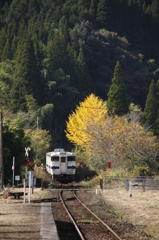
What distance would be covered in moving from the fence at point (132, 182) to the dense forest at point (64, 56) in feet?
35.3

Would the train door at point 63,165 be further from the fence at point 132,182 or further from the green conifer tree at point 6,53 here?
the green conifer tree at point 6,53

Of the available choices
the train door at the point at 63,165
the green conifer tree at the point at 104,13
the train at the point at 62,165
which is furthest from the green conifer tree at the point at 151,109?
the green conifer tree at the point at 104,13

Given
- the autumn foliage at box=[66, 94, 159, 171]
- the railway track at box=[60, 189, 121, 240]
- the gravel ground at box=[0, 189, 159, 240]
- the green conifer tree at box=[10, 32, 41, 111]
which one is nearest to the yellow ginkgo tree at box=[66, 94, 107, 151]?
the autumn foliage at box=[66, 94, 159, 171]

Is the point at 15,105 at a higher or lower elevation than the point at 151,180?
higher

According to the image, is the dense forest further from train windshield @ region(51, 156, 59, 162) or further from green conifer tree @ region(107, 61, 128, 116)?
green conifer tree @ region(107, 61, 128, 116)

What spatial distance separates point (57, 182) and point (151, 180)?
16.0 metres

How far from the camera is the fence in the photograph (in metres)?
39.5

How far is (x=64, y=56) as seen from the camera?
372ft

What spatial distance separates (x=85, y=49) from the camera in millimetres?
141000

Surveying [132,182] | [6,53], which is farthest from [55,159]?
[6,53]

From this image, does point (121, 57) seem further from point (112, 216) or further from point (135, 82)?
point (112, 216)

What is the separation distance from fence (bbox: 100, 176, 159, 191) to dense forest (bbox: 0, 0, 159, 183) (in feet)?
35.3

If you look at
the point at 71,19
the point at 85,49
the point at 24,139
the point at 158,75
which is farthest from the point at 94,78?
the point at 24,139

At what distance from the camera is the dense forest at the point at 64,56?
93625 mm
